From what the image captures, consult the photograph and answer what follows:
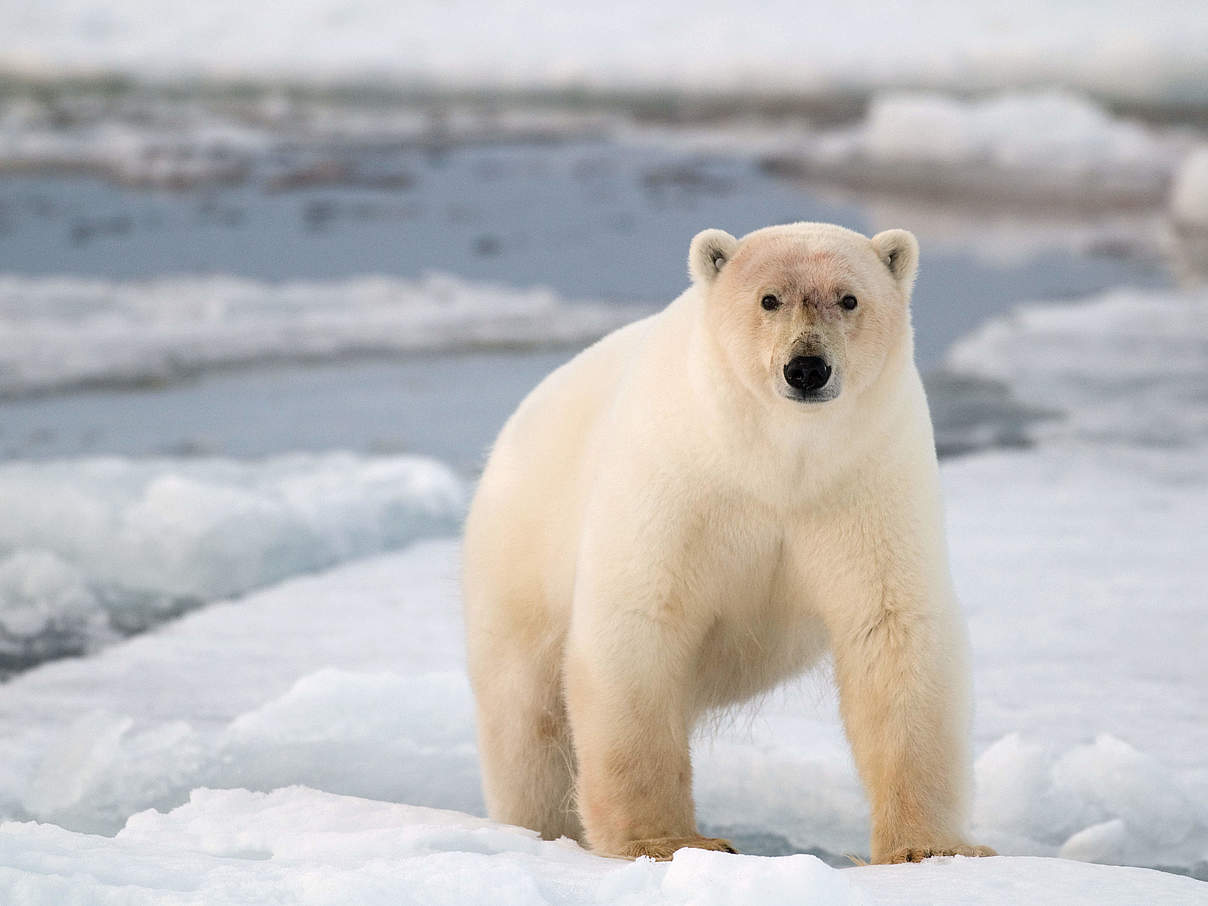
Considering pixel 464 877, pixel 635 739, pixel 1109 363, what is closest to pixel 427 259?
pixel 1109 363

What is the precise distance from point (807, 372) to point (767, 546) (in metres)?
0.40

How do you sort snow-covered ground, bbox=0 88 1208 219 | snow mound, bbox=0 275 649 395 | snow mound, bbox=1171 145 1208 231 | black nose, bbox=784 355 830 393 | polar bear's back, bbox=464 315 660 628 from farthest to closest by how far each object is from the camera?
1. snow-covered ground, bbox=0 88 1208 219
2. snow mound, bbox=1171 145 1208 231
3. snow mound, bbox=0 275 649 395
4. polar bear's back, bbox=464 315 660 628
5. black nose, bbox=784 355 830 393

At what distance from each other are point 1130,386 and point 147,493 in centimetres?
637

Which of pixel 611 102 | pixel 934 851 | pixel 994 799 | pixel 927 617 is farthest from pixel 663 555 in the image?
pixel 611 102

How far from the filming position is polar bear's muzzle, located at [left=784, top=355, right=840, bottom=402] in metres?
2.06

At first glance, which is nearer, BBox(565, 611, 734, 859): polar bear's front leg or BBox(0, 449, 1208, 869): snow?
BBox(565, 611, 734, 859): polar bear's front leg

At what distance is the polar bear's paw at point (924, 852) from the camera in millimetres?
2258

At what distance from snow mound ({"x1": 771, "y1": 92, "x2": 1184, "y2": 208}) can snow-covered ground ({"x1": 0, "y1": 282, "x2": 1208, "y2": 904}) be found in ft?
50.7

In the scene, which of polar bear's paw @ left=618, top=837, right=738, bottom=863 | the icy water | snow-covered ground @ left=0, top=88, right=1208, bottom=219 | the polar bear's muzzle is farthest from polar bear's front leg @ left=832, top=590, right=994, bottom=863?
snow-covered ground @ left=0, top=88, right=1208, bottom=219

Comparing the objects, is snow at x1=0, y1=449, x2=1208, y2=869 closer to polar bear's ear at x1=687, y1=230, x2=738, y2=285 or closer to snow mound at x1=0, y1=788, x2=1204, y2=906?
snow mound at x1=0, y1=788, x2=1204, y2=906

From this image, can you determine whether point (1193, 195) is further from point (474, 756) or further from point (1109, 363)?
point (474, 756)

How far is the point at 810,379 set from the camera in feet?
6.75

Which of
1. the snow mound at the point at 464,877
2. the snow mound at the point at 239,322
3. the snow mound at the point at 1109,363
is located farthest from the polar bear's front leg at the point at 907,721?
the snow mound at the point at 239,322

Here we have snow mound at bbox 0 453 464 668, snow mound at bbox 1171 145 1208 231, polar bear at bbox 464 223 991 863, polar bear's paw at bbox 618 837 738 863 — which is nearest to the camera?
polar bear at bbox 464 223 991 863
